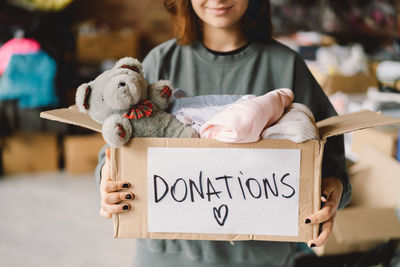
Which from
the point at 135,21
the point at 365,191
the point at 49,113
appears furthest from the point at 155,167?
the point at 135,21

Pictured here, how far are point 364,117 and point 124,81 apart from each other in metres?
0.46

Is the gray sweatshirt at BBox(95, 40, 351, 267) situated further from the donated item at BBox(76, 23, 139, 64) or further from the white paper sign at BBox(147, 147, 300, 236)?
the donated item at BBox(76, 23, 139, 64)

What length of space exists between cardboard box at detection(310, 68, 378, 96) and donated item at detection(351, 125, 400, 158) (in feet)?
2.15

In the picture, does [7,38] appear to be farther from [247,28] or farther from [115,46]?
[247,28]

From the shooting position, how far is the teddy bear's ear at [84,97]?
74 cm

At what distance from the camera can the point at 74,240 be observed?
7.50ft

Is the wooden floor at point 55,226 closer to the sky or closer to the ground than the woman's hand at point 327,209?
closer to the ground

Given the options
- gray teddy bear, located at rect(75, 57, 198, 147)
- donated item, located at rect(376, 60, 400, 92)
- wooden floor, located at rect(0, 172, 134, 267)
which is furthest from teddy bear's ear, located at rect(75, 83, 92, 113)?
donated item, located at rect(376, 60, 400, 92)

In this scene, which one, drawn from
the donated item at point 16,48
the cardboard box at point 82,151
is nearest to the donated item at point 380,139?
the cardboard box at point 82,151

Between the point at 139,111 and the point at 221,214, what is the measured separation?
9.5 inches

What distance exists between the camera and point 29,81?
2998 millimetres

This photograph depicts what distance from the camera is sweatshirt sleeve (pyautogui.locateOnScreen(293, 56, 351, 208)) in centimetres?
92

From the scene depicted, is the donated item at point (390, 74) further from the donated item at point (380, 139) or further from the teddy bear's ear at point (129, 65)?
the teddy bear's ear at point (129, 65)

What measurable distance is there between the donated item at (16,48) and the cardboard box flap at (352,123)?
2810 mm
